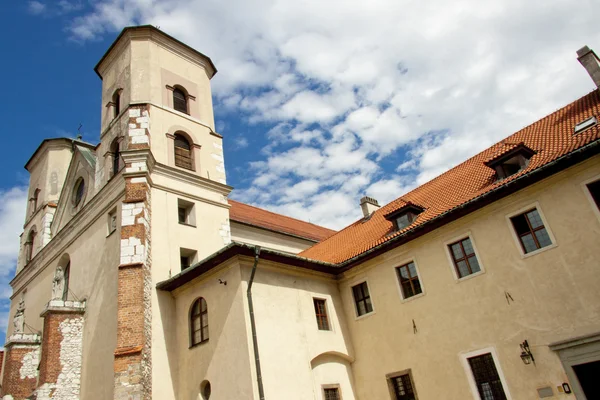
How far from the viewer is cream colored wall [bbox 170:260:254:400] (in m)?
13.1

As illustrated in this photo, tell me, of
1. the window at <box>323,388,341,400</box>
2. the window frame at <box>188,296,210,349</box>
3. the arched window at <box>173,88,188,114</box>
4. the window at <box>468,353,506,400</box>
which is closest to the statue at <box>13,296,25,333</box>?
the window frame at <box>188,296,210,349</box>

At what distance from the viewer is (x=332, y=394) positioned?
1484 cm

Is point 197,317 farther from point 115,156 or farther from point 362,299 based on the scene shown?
point 115,156

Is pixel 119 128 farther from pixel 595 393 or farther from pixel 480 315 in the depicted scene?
pixel 595 393

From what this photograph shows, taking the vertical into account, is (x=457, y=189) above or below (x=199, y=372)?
above

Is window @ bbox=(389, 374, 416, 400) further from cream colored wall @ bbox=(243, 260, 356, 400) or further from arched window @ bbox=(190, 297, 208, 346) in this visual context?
arched window @ bbox=(190, 297, 208, 346)

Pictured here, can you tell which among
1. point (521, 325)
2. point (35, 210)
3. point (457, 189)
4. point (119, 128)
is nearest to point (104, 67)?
point (119, 128)

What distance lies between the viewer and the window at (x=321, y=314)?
1602 cm

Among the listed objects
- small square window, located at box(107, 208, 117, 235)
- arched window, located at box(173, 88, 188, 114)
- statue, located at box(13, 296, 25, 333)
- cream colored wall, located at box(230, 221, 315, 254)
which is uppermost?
arched window, located at box(173, 88, 188, 114)

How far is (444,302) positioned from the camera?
14266 millimetres

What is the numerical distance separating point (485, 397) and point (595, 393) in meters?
2.67

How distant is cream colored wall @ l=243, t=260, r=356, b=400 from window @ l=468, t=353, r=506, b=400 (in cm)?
439

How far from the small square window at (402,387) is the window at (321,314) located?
2734mm

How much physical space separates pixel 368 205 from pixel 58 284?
1451 centimetres
